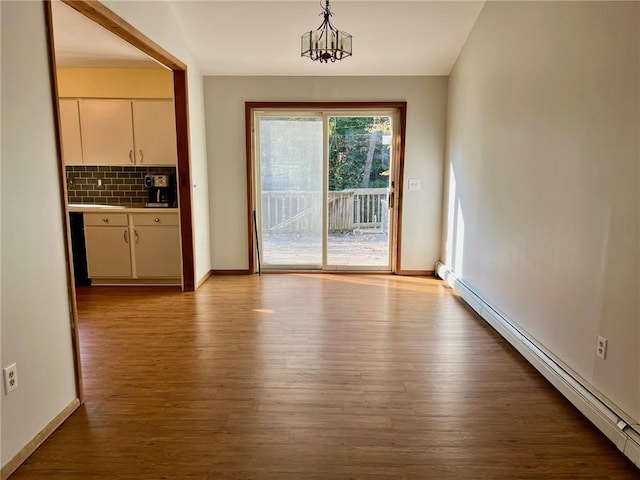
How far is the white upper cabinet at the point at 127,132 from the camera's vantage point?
4.60 metres

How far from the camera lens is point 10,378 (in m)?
1.78

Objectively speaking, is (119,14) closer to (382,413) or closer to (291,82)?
(291,82)

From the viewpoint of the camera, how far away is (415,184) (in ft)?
16.8

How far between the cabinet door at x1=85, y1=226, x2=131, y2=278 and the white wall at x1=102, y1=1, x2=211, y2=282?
801 mm

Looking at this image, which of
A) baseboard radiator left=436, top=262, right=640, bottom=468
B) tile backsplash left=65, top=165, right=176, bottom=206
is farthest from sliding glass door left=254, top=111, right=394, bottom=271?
baseboard radiator left=436, top=262, right=640, bottom=468

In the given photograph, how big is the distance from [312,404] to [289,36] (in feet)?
11.4

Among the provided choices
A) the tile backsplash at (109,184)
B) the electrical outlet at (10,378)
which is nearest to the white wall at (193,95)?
the tile backsplash at (109,184)

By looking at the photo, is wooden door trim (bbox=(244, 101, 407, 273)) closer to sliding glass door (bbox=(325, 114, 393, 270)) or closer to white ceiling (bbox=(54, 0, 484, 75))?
sliding glass door (bbox=(325, 114, 393, 270))

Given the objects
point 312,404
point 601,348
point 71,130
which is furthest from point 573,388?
point 71,130

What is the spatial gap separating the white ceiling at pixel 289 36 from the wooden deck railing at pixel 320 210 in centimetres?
143

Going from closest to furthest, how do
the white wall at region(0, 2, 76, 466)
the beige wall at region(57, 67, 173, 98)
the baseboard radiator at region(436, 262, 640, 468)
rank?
the white wall at region(0, 2, 76, 466), the baseboard radiator at region(436, 262, 640, 468), the beige wall at region(57, 67, 173, 98)

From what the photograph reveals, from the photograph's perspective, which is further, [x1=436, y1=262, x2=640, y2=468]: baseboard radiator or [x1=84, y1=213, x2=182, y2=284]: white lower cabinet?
[x1=84, y1=213, x2=182, y2=284]: white lower cabinet

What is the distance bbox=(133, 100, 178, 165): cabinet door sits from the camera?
4609 millimetres

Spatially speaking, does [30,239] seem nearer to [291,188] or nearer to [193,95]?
[193,95]
